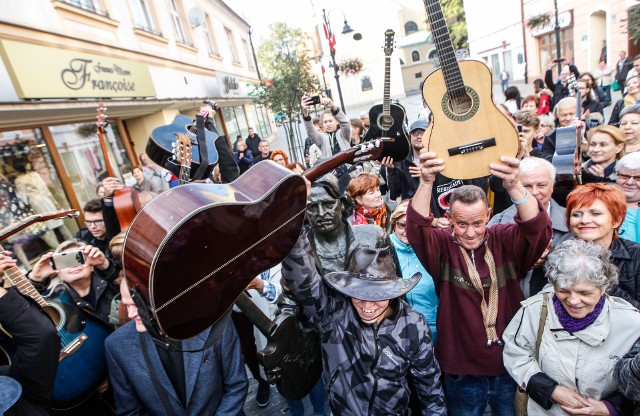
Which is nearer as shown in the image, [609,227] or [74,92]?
[609,227]

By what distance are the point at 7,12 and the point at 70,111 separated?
5.30 feet

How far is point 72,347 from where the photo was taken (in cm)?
221

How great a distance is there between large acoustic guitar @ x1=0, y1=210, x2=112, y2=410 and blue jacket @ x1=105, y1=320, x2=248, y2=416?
1.34 feet

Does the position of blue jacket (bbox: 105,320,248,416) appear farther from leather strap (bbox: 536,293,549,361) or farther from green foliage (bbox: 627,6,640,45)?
green foliage (bbox: 627,6,640,45)

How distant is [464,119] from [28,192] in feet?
22.3

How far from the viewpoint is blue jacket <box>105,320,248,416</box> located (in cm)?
197

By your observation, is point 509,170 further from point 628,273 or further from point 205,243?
point 205,243

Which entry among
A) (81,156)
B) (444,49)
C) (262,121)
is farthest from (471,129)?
(262,121)

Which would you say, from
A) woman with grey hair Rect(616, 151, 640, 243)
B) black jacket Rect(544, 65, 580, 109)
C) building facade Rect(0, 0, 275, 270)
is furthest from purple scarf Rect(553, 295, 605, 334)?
black jacket Rect(544, 65, 580, 109)

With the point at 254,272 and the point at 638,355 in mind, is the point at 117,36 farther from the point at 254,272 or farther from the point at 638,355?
the point at 638,355

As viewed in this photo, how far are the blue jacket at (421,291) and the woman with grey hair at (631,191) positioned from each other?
4.42ft

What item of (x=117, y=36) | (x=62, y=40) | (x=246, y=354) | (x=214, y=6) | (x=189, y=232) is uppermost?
(x=214, y=6)

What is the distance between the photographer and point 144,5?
9930mm

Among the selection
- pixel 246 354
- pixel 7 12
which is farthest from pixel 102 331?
pixel 7 12
